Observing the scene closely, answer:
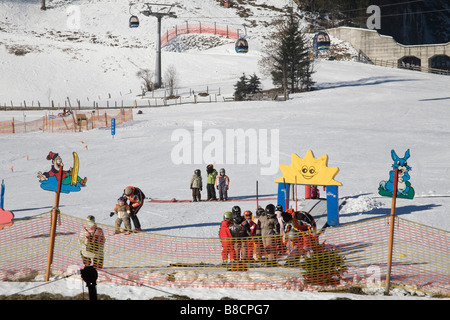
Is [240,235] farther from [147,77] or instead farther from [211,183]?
[147,77]

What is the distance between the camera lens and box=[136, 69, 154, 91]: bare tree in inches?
2279

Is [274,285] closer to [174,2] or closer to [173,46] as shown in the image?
[173,46]

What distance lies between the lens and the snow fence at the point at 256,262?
9.03 m

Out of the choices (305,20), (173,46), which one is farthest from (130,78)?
(305,20)

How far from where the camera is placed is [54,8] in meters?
87.1

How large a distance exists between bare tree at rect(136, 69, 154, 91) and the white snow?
2.91 feet

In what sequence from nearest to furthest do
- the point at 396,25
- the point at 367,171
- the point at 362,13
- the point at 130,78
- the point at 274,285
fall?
1. the point at 274,285
2. the point at 367,171
3. the point at 130,78
4. the point at 362,13
5. the point at 396,25

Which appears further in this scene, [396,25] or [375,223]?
[396,25]

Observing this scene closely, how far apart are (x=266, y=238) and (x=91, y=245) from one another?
3324 mm

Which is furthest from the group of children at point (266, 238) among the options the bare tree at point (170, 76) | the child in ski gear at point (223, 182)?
the bare tree at point (170, 76)

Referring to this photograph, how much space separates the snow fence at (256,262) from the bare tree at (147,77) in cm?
4662

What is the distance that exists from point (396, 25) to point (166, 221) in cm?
8866

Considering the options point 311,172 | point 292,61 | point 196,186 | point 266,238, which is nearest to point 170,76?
point 292,61

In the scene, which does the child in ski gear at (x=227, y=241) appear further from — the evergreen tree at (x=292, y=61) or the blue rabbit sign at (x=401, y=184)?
the evergreen tree at (x=292, y=61)
